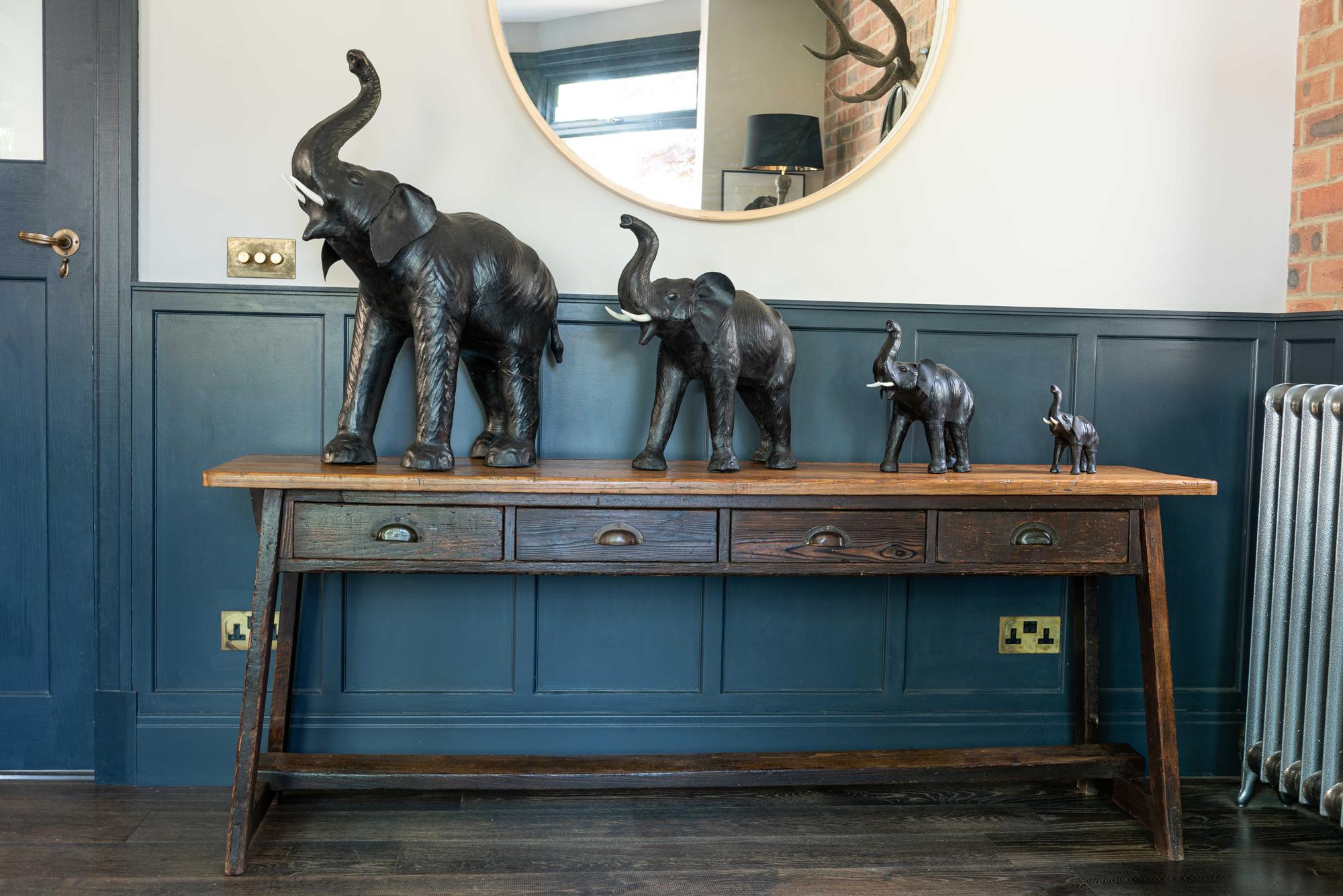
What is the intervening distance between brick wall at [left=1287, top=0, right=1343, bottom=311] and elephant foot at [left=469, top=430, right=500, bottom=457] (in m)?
2.05

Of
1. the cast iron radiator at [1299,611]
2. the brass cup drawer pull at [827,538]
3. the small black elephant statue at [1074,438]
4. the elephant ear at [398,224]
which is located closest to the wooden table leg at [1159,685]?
the small black elephant statue at [1074,438]

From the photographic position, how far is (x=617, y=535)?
2023mm

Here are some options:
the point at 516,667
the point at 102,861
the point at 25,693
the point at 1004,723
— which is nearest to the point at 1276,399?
the point at 1004,723

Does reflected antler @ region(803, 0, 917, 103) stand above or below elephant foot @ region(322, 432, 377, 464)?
above

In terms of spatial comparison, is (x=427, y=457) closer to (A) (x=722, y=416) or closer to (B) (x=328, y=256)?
(B) (x=328, y=256)

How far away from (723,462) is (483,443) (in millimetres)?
578

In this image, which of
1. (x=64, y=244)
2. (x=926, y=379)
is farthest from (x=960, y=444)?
(x=64, y=244)

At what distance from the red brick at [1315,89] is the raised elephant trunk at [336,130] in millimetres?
2238

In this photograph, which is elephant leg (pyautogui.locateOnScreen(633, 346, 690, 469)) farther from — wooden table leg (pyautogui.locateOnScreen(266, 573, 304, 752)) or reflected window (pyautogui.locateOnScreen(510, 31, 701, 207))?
wooden table leg (pyautogui.locateOnScreen(266, 573, 304, 752))

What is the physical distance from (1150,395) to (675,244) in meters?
1.29

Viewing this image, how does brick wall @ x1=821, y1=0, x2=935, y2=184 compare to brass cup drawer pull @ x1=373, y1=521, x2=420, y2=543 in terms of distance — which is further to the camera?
brick wall @ x1=821, y1=0, x2=935, y2=184

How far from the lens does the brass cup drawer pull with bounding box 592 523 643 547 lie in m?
2.01

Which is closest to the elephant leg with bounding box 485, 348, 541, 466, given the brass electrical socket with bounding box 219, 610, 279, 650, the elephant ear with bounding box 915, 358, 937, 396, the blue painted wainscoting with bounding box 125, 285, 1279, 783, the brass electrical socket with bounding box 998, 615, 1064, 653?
the blue painted wainscoting with bounding box 125, 285, 1279, 783

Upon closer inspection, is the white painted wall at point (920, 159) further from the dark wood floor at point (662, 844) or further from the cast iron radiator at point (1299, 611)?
the dark wood floor at point (662, 844)
